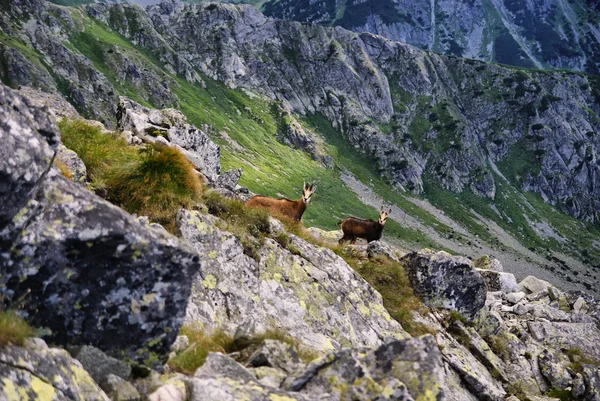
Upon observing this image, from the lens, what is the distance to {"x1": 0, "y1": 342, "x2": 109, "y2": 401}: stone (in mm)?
4182

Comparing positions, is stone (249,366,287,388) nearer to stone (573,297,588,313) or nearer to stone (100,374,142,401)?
stone (100,374,142,401)

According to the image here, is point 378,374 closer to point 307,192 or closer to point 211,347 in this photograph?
point 211,347

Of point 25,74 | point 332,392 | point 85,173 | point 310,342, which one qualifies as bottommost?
point 25,74

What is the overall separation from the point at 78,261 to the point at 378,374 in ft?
17.8

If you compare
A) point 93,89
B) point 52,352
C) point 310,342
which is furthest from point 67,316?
point 93,89

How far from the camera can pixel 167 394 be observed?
5.62 m

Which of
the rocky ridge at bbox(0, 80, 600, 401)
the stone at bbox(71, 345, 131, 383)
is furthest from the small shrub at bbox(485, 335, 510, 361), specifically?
the stone at bbox(71, 345, 131, 383)

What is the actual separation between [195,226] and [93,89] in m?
193

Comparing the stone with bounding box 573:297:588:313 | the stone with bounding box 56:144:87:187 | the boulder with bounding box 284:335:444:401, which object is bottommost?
the stone with bounding box 56:144:87:187

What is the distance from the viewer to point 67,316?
5.68 meters

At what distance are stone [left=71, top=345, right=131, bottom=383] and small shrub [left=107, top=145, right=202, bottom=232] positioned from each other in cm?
609

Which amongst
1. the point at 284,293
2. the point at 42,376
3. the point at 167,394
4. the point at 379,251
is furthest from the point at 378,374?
the point at 379,251

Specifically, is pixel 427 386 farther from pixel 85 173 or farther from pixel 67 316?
pixel 85 173

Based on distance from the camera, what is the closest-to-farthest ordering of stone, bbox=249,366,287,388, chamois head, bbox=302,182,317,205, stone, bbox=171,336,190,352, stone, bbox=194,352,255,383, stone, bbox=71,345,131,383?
stone, bbox=71,345,131,383, stone, bbox=194,352,255,383, stone, bbox=249,366,287,388, stone, bbox=171,336,190,352, chamois head, bbox=302,182,317,205
